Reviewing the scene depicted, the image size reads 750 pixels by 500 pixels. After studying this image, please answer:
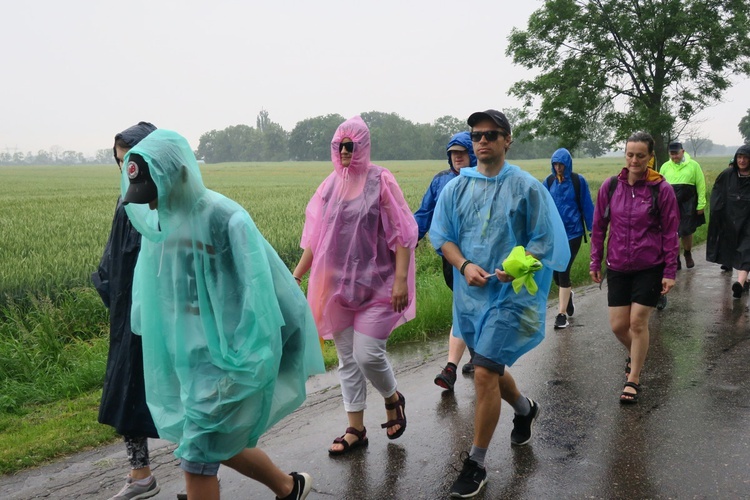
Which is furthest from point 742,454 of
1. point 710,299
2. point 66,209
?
point 66,209

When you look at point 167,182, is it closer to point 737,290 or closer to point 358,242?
point 358,242

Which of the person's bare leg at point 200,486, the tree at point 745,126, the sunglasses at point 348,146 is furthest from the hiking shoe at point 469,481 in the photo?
the tree at point 745,126

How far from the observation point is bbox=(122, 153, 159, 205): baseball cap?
2.87 m

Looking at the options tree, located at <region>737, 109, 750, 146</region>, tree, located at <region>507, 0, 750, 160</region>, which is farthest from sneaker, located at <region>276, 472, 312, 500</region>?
tree, located at <region>737, 109, 750, 146</region>

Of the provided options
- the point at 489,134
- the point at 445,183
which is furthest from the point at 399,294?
the point at 445,183

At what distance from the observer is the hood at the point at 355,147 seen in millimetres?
4398

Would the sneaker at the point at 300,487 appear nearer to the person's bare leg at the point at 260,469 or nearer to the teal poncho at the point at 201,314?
the person's bare leg at the point at 260,469

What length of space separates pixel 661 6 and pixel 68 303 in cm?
2846

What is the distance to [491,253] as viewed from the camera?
3.94 m

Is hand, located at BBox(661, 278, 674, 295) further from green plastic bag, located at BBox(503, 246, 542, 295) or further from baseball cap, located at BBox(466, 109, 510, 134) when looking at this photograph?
baseball cap, located at BBox(466, 109, 510, 134)

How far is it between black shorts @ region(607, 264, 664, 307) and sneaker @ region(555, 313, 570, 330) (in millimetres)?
2092

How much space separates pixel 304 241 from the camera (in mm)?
4629

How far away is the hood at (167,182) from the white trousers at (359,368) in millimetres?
1633

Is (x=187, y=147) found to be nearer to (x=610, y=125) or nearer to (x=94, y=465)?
(x=94, y=465)
